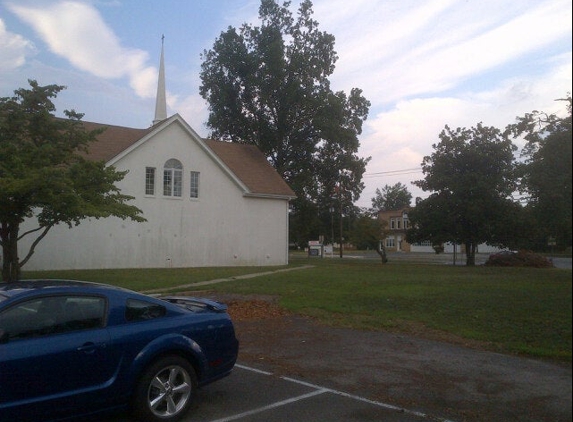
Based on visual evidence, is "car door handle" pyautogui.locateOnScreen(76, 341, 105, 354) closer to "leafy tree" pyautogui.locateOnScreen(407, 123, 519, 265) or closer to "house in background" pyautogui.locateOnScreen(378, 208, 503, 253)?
"leafy tree" pyautogui.locateOnScreen(407, 123, 519, 265)

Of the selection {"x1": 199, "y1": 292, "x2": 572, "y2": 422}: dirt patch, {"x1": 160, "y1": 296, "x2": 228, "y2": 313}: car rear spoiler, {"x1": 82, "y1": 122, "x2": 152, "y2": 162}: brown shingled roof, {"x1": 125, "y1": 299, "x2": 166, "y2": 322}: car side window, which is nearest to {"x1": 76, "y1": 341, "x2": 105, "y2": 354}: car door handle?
{"x1": 125, "y1": 299, "x2": 166, "y2": 322}: car side window

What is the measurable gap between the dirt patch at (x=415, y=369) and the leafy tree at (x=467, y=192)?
80.8ft

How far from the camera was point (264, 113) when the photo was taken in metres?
44.4

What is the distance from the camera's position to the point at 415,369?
8.69m

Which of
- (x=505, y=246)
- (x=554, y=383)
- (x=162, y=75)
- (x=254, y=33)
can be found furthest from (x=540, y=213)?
(x=254, y=33)

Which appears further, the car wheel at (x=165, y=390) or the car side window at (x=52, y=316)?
the car wheel at (x=165, y=390)

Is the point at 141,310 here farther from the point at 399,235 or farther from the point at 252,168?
the point at 399,235

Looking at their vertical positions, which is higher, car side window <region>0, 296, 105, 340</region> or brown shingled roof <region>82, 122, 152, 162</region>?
brown shingled roof <region>82, 122, 152, 162</region>

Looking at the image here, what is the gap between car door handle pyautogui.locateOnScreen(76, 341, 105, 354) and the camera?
5.63m

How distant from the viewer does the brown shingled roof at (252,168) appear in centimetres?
3603

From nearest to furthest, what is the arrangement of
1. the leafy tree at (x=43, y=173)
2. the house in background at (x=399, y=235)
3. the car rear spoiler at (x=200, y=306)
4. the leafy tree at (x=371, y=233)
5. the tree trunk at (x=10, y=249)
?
the car rear spoiler at (x=200, y=306) < the leafy tree at (x=43, y=173) < the tree trunk at (x=10, y=249) < the leafy tree at (x=371, y=233) < the house in background at (x=399, y=235)

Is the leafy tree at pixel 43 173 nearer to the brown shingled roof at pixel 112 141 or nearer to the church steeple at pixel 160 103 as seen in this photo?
the brown shingled roof at pixel 112 141

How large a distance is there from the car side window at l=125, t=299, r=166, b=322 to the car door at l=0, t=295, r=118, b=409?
10.7 inches

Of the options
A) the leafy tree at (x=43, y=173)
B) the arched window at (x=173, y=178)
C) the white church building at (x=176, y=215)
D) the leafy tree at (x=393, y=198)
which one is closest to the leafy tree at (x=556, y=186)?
the leafy tree at (x=43, y=173)
